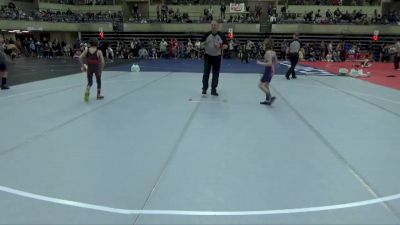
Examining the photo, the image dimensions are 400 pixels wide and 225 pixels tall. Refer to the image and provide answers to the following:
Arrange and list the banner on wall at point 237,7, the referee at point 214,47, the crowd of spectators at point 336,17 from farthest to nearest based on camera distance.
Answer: the banner on wall at point 237,7
the crowd of spectators at point 336,17
the referee at point 214,47

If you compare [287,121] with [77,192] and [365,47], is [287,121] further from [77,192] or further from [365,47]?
[365,47]

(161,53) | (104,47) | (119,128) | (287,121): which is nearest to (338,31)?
(161,53)

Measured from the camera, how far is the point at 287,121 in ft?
22.7

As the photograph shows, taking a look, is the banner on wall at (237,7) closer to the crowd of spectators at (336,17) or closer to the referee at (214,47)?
the crowd of spectators at (336,17)

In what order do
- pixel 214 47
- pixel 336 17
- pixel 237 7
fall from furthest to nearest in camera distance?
pixel 237 7, pixel 336 17, pixel 214 47

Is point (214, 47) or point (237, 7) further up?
point (237, 7)

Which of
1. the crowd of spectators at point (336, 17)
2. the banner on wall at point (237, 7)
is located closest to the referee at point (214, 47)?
the crowd of spectators at point (336, 17)

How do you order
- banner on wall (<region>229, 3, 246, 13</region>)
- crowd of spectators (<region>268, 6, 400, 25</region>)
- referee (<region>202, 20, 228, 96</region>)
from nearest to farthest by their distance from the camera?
referee (<region>202, 20, 228, 96</region>), crowd of spectators (<region>268, 6, 400, 25</region>), banner on wall (<region>229, 3, 246, 13</region>)

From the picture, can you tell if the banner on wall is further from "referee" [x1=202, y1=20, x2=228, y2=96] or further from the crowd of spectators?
"referee" [x1=202, y1=20, x2=228, y2=96]

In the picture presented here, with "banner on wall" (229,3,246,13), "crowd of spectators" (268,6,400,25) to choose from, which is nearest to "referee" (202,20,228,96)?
"crowd of spectators" (268,6,400,25)

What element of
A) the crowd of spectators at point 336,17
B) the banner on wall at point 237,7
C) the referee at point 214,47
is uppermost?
the banner on wall at point 237,7

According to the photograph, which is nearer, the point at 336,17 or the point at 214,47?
the point at 214,47

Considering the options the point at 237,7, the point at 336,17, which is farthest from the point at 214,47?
the point at 336,17

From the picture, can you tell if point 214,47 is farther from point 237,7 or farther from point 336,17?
point 336,17
